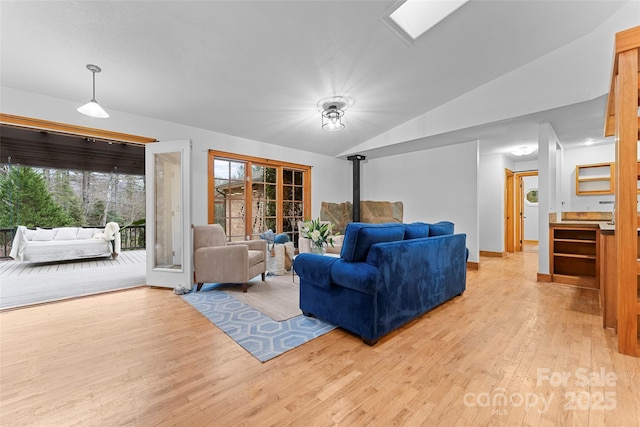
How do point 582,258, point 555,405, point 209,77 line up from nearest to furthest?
1. point 555,405
2. point 209,77
3. point 582,258

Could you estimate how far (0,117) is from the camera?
2.77 metres

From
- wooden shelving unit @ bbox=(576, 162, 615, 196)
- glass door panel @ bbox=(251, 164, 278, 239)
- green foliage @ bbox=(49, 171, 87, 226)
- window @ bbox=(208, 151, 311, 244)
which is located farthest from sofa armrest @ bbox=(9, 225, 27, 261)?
wooden shelving unit @ bbox=(576, 162, 615, 196)

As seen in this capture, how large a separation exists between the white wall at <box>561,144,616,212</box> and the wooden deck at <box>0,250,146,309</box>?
786 centimetres

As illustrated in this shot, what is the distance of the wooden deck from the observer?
3270 mm

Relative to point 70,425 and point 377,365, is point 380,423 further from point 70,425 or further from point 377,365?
point 70,425

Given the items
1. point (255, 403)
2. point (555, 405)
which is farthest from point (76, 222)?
point (555, 405)

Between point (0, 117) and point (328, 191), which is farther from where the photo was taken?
point (328, 191)

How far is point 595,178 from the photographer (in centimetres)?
498

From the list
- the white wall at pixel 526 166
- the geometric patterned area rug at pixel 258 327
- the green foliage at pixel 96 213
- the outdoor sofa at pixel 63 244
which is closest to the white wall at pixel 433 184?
the white wall at pixel 526 166

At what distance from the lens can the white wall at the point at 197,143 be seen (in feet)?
9.64

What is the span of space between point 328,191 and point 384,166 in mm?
1432

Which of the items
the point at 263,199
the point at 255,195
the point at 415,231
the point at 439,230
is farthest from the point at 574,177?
the point at 255,195

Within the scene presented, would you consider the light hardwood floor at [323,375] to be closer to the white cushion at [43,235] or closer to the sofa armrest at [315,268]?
the sofa armrest at [315,268]

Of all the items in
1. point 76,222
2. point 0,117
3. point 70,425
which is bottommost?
point 70,425
